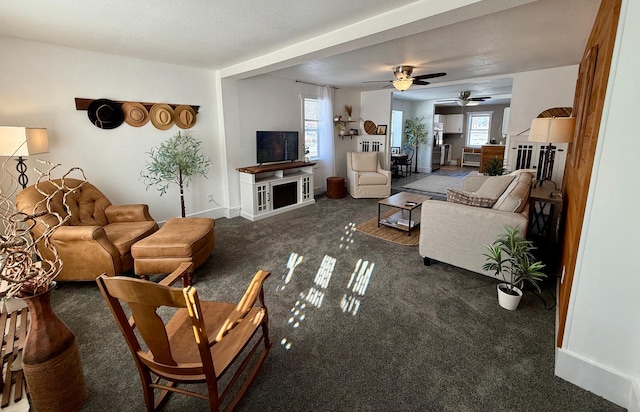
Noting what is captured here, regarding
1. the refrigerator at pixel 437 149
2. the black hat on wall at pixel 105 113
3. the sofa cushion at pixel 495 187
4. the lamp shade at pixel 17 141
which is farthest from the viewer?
the refrigerator at pixel 437 149

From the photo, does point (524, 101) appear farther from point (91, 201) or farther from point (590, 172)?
point (91, 201)

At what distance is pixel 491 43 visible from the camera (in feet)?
11.6

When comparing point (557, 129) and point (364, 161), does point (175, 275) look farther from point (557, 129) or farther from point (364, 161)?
point (364, 161)

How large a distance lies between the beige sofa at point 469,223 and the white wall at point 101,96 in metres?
3.53

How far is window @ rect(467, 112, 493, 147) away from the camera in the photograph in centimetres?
1147

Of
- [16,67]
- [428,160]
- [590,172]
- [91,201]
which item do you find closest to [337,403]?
[590,172]

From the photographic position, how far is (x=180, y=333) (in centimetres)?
170

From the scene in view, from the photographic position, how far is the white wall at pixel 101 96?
3186 millimetres

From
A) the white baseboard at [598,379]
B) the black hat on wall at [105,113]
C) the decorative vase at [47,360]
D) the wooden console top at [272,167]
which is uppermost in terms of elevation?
the black hat on wall at [105,113]

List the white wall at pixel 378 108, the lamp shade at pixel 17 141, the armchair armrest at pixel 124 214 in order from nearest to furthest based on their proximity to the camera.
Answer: the lamp shade at pixel 17 141 → the armchair armrest at pixel 124 214 → the white wall at pixel 378 108

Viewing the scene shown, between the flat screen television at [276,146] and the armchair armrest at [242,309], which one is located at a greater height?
the flat screen television at [276,146]

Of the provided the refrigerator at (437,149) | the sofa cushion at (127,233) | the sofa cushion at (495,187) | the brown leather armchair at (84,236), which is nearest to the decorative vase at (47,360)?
the brown leather armchair at (84,236)

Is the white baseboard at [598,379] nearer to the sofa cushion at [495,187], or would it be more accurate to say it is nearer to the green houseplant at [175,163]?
the sofa cushion at [495,187]

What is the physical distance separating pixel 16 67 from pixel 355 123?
6000 mm
